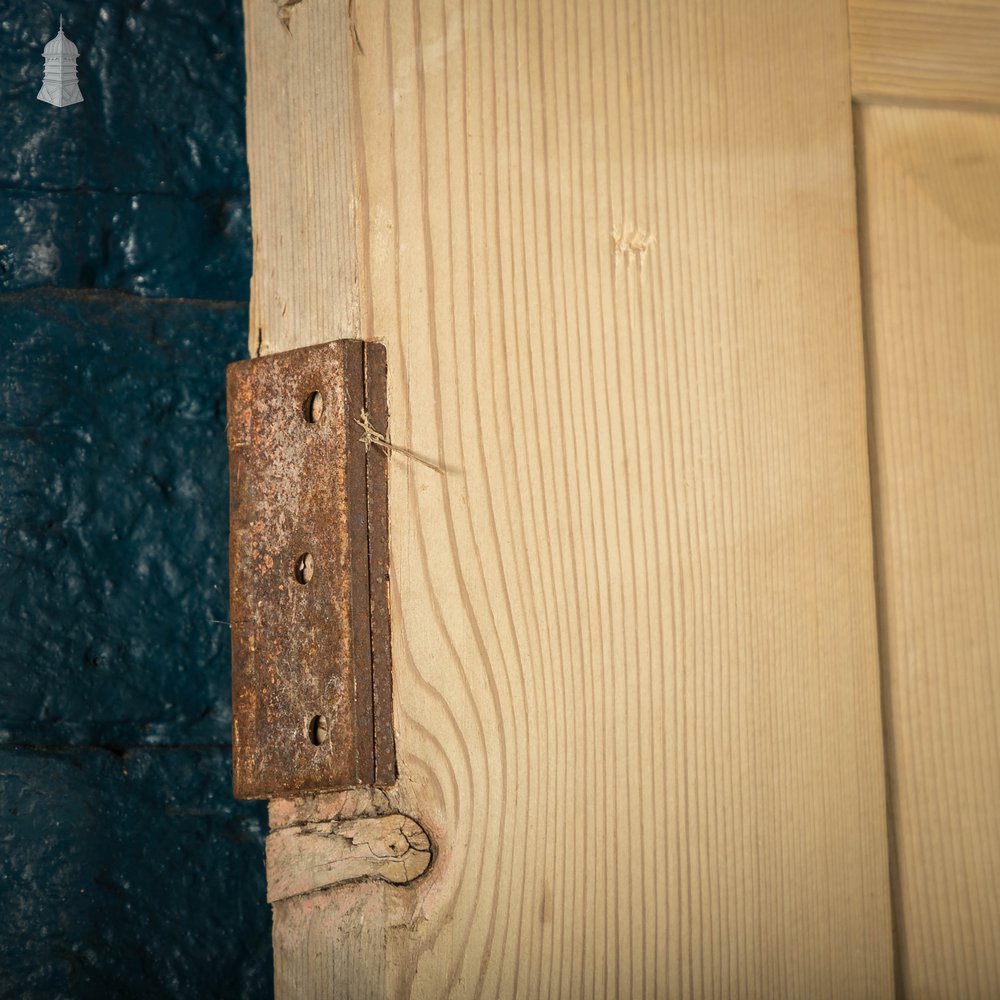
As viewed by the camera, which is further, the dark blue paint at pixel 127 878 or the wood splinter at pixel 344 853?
the dark blue paint at pixel 127 878

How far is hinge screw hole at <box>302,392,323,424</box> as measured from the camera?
1.70 feet

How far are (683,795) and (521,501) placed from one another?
181 millimetres

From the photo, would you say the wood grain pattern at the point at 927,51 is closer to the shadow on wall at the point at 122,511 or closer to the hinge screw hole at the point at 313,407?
the hinge screw hole at the point at 313,407

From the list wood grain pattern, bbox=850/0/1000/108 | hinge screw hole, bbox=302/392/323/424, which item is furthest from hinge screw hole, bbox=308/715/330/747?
wood grain pattern, bbox=850/0/1000/108

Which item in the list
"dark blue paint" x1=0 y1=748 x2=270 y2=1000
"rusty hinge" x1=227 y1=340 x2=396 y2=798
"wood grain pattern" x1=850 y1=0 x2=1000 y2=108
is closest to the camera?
"rusty hinge" x1=227 y1=340 x2=396 y2=798

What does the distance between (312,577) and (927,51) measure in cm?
51

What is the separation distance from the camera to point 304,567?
52cm


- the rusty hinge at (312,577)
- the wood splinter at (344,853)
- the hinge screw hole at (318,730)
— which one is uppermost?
the rusty hinge at (312,577)

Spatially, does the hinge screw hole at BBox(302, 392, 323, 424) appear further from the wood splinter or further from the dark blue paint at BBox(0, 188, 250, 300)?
the dark blue paint at BBox(0, 188, 250, 300)

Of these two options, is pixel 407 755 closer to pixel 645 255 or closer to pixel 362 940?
pixel 362 940

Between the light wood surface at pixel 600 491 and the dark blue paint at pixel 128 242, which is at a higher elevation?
the dark blue paint at pixel 128 242

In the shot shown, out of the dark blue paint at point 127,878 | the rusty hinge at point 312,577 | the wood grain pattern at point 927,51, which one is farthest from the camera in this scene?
the dark blue paint at point 127,878

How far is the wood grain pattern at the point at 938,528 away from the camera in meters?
0.57

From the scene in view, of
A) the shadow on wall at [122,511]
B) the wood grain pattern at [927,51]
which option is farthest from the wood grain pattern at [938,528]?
the shadow on wall at [122,511]
